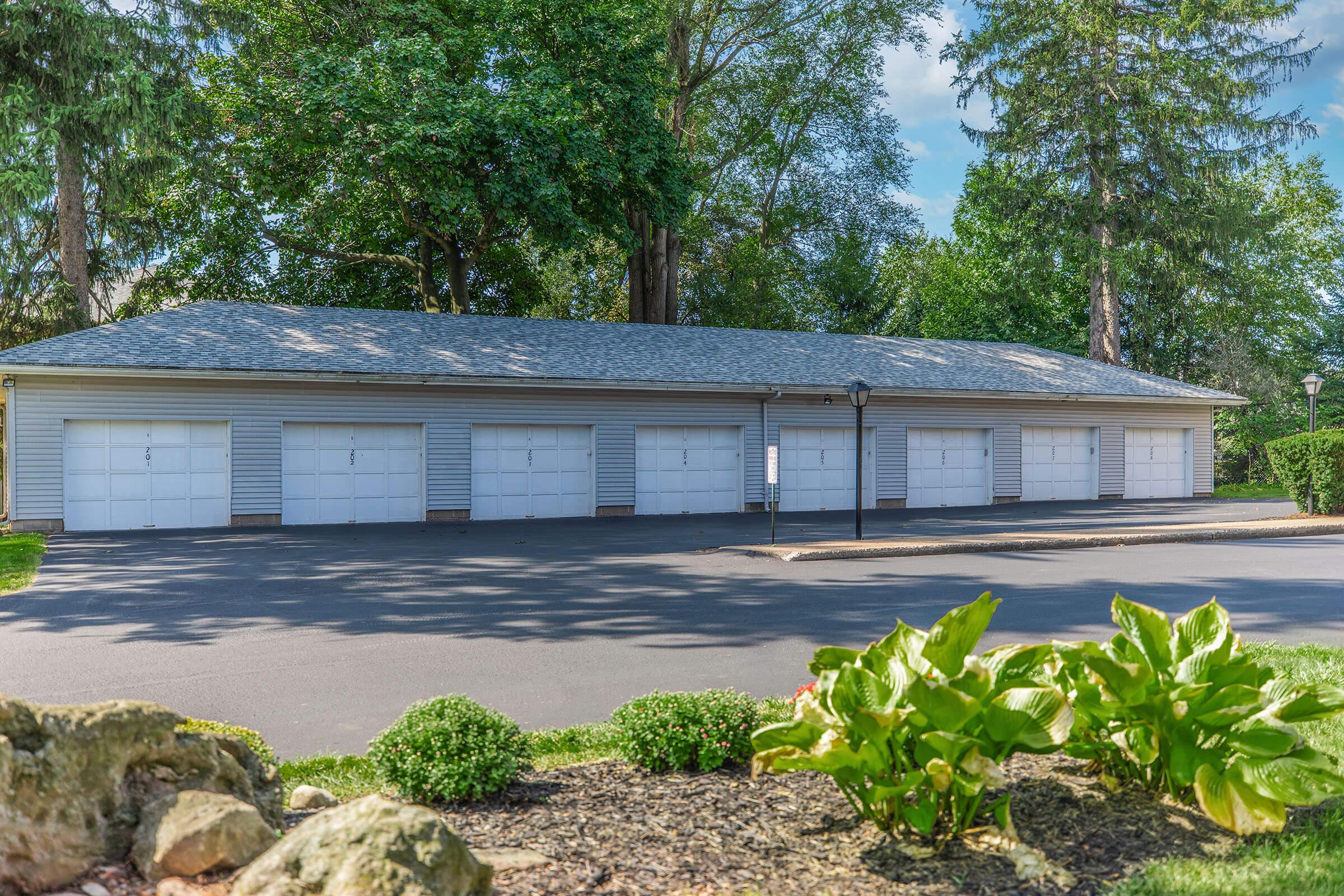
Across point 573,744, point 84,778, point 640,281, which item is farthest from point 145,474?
point 640,281

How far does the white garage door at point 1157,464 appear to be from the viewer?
2691 centimetres

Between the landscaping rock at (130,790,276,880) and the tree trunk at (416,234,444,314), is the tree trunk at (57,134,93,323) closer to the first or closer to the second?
the tree trunk at (416,234,444,314)

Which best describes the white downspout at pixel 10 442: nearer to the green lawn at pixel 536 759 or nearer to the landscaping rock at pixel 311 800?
the green lawn at pixel 536 759

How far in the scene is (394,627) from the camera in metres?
8.10

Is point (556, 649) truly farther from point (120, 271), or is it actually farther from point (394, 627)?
point (120, 271)

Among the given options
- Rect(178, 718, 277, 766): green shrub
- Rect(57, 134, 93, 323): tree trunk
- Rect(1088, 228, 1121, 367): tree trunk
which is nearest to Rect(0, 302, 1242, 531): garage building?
Rect(57, 134, 93, 323): tree trunk

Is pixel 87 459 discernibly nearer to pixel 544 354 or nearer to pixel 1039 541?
pixel 544 354

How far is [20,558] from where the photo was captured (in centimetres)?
1267

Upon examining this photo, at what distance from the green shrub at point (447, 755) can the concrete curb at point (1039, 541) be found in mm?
9521

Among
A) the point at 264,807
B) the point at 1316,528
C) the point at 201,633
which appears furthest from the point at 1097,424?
the point at 264,807

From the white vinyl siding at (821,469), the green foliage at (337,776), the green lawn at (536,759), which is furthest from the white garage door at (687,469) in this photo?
the green foliage at (337,776)

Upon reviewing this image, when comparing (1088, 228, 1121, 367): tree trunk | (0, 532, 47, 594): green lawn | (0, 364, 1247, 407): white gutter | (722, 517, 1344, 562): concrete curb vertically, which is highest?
(1088, 228, 1121, 367): tree trunk

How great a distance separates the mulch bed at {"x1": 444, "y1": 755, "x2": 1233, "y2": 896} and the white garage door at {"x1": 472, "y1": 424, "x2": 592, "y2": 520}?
16536 mm

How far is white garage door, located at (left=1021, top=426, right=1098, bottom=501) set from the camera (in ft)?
84.1
